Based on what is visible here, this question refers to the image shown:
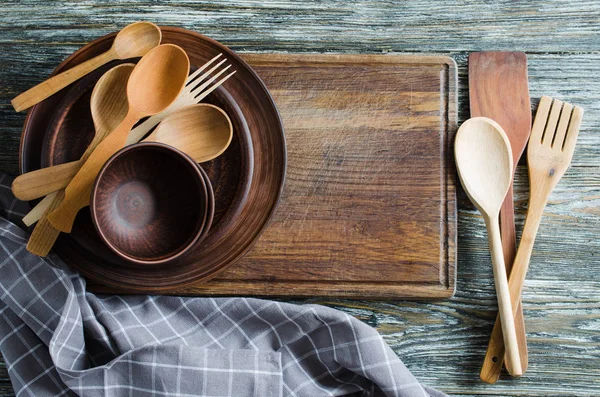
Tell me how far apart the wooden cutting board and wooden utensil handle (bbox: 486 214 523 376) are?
1.7 inches

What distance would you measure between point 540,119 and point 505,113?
45 mm

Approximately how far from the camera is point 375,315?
2.16 feet

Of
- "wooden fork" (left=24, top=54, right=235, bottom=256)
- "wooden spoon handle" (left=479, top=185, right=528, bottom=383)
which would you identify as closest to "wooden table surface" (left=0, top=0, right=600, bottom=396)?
"wooden spoon handle" (left=479, top=185, right=528, bottom=383)

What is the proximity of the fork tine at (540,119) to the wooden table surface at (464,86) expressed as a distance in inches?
0.7

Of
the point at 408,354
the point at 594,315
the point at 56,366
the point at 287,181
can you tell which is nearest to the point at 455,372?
the point at 408,354

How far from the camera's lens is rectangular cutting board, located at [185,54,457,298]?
0.63 metres

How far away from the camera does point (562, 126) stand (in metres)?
0.66

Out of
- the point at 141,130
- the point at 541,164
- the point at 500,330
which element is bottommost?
the point at 500,330

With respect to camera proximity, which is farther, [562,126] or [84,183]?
[562,126]

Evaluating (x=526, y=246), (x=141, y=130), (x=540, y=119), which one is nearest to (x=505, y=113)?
(x=540, y=119)

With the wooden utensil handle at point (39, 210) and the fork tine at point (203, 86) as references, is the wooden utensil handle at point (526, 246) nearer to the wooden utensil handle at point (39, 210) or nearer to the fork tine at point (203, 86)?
the fork tine at point (203, 86)

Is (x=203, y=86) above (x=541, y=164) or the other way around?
above

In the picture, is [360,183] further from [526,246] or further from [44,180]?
A: [44,180]

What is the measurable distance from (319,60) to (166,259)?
285mm
